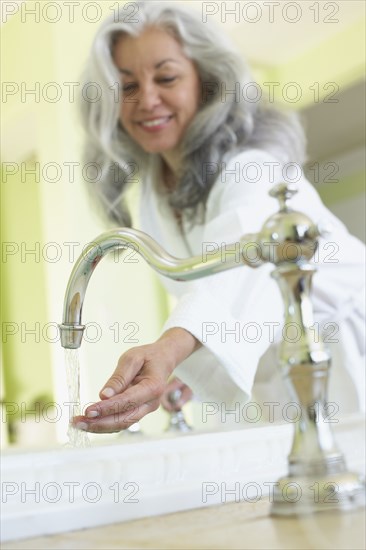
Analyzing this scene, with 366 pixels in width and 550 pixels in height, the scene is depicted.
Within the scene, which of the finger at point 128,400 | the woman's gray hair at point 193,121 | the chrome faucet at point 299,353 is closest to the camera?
the chrome faucet at point 299,353

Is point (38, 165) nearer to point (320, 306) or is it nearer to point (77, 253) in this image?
point (77, 253)

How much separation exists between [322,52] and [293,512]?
66cm

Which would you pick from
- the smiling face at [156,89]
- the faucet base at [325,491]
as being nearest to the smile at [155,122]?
the smiling face at [156,89]

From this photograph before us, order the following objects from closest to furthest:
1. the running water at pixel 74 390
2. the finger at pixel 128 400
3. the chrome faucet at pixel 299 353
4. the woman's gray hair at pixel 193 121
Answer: the chrome faucet at pixel 299 353, the finger at pixel 128 400, the running water at pixel 74 390, the woman's gray hair at pixel 193 121

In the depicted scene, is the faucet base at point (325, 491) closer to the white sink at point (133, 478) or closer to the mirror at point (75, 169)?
the white sink at point (133, 478)

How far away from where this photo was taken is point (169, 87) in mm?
930

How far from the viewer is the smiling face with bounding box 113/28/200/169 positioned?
92 cm

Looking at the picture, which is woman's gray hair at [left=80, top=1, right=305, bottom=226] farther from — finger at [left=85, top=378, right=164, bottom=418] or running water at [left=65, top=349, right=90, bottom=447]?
finger at [left=85, top=378, right=164, bottom=418]

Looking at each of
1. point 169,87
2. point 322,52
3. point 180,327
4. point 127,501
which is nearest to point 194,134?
point 169,87

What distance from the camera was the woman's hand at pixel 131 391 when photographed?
61cm

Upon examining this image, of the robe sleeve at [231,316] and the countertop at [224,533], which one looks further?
the robe sleeve at [231,316]

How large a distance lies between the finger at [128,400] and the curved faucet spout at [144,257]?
6cm

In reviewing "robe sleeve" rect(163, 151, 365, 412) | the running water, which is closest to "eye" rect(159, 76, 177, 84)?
"robe sleeve" rect(163, 151, 365, 412)

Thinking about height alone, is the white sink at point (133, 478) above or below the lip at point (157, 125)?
below
